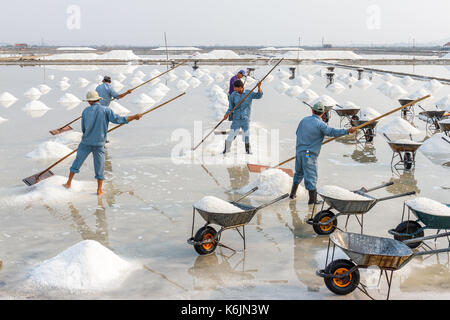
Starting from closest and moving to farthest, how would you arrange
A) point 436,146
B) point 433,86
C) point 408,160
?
point 408,160
point 436,146
point 433,86

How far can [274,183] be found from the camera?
7.10 m

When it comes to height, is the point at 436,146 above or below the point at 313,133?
below

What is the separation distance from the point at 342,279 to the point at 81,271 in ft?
7.67

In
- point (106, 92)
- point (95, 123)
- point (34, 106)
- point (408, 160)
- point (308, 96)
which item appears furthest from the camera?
point (308, 96)

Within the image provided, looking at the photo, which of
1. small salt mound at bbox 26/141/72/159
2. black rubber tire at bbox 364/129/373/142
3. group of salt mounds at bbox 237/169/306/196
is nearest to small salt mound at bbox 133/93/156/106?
small salt mound at bbox 26/141/72/159

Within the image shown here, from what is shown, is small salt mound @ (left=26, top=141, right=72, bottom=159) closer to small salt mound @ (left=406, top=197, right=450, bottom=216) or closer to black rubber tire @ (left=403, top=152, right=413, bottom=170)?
black rubber tire @ (left=403, top=152, right=413, bottom=170)

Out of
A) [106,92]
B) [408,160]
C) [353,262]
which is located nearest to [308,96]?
[408,160]

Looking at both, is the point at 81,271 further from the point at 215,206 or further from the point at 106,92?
the point at 106,92

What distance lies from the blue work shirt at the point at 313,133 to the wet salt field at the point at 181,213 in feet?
2.98

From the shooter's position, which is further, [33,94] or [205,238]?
[33,94]

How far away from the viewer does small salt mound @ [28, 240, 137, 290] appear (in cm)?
427

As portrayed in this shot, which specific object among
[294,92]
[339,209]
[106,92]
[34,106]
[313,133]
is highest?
[106,92]
